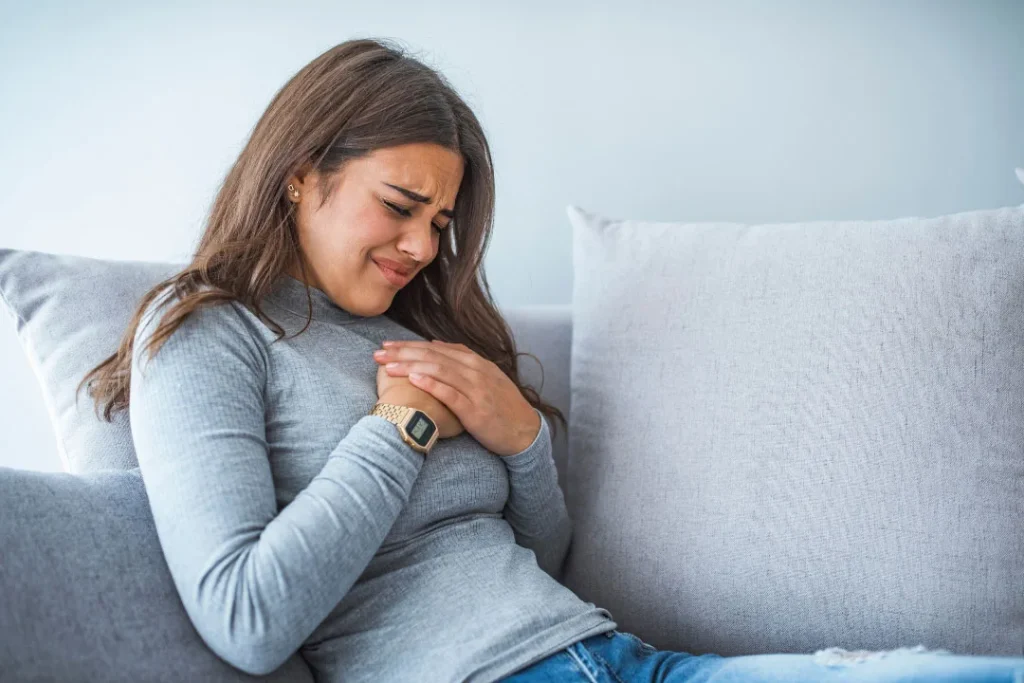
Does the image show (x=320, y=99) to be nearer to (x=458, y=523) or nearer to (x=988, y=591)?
(x=458, y=523)

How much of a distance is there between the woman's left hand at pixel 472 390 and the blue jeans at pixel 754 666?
0.91ft

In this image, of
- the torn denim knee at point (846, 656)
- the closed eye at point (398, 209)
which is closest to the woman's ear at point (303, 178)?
the closed eye at point (398, 209)

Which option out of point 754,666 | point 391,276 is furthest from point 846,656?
point 391,276

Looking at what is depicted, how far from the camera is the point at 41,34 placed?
4.82 feet

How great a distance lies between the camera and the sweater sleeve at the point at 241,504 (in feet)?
2.70

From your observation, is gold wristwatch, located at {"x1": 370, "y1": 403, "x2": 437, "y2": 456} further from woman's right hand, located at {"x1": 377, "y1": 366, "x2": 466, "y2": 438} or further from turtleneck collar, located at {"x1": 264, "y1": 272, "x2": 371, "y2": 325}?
turtleneck collar, located at {"x1": 264, "y1": 272, "x2": 371, "y2": 325}

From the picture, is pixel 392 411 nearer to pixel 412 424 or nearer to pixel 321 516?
pixel 412 424

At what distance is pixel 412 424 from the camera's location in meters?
0.97

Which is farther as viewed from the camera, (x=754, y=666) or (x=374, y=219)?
→ (x=374, y=219)

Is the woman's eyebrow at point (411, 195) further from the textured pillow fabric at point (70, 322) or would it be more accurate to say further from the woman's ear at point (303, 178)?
the textured pillow fabric at point (70, 322)

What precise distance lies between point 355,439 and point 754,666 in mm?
491

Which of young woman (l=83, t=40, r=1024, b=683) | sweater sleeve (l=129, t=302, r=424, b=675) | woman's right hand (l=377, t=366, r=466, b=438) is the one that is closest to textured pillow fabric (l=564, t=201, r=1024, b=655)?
young woman (l=83, t=40, r=1024, b=683)

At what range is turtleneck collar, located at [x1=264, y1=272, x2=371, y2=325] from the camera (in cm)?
110

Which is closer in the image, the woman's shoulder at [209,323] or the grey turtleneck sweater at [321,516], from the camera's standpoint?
the grey turtleneck sweater at [321,516]
